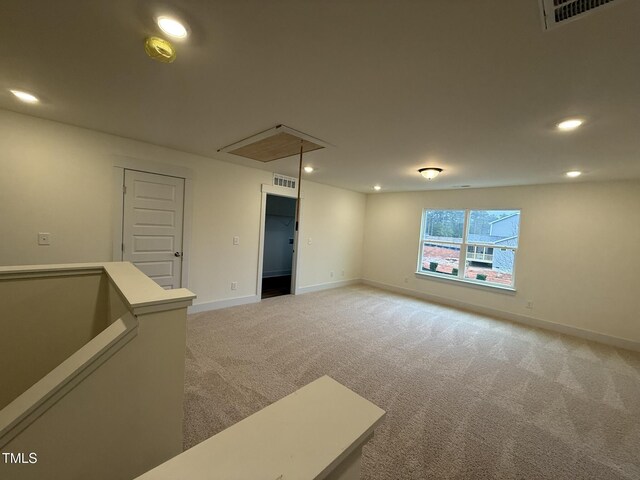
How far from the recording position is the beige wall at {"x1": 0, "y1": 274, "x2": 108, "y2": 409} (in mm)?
1818

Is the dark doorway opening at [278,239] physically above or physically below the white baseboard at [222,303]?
above

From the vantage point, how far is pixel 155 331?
1.30 meters

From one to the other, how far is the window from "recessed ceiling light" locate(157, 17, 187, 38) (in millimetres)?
5293

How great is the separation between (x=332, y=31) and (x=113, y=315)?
2.40 m

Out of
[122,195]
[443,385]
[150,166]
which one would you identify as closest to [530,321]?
[443,385]


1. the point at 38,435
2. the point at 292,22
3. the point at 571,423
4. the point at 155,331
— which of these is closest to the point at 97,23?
the point at 292,22

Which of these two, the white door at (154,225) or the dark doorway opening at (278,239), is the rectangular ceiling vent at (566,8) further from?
the dark doorway opening at (278,239)

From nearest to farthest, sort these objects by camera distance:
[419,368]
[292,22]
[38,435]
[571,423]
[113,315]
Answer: [38,435]
[292,22]
[113,315]
[571,423]
[419,368]

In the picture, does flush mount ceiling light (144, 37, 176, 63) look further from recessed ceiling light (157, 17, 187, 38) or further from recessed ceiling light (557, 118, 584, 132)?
recessed ceiling light (557, 118, 584, 132)

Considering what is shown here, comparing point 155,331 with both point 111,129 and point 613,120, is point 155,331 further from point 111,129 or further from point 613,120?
point 613,120

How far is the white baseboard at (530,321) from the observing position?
3.65m

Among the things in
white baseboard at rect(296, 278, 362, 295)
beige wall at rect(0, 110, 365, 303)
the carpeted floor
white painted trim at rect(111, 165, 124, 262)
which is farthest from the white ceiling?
white baseboard at rect(296, 278, 362, 295)

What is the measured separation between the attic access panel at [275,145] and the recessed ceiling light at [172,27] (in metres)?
1.17

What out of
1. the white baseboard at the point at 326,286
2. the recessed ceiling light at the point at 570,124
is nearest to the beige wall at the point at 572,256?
the white baseboard at the point at 326,286
